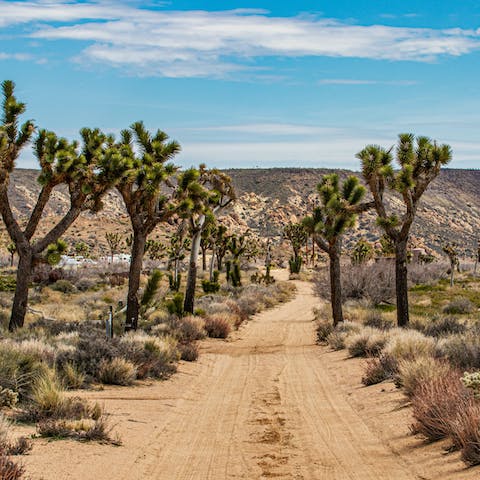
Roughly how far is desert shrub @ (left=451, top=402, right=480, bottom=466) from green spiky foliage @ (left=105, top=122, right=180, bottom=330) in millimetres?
13376

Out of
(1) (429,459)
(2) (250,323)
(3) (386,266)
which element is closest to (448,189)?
(3) (386,266)

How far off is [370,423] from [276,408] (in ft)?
6.46

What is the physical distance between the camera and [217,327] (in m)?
24.3

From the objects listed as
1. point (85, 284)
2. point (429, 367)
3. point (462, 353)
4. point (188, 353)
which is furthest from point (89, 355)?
point (85, 284)

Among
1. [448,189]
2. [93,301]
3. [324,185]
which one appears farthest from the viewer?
[448,189]

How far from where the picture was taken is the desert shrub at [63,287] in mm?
42281

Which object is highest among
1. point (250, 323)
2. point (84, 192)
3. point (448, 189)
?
point (448, 189)

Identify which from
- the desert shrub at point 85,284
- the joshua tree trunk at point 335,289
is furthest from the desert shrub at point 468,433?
the desert shrub at point 85,284

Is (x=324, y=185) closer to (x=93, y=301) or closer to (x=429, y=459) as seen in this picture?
(x=93, y=301)

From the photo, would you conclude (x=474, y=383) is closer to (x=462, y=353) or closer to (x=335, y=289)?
(x=462, y=353)

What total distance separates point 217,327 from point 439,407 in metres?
15.7

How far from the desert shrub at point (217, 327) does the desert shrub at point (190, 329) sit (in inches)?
15.1

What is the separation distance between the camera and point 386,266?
38.0 meters

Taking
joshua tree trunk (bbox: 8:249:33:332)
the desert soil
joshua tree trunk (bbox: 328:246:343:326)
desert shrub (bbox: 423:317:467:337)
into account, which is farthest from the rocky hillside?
the desert soil
